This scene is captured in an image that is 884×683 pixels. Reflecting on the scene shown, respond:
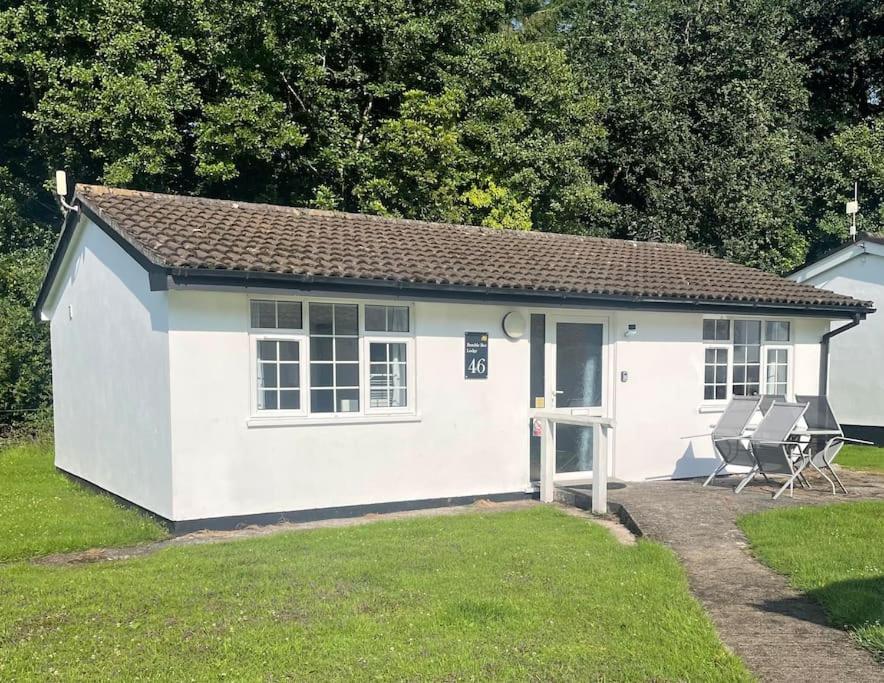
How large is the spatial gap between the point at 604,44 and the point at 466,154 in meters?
6.58

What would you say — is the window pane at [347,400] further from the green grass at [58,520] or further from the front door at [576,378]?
the front door at [576,378]

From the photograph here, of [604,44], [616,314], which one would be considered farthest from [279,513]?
[604,44]

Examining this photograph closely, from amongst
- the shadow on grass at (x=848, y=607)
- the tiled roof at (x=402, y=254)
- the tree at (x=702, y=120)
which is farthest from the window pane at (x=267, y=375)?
the tree at (x=702, y=120)

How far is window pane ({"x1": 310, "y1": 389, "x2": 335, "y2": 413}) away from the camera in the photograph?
367 inches

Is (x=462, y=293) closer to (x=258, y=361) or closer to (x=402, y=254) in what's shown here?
(x=402, y=254)

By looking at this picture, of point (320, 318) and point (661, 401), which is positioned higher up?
point (320, 318)

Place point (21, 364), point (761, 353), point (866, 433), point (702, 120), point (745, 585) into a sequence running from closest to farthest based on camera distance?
point (745, 585) < point (761, 353) < point (21, 364) < point (866, 433) < point (702, 120)

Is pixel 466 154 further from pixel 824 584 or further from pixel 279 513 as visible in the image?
pixel 824 584

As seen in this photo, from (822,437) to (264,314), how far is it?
7.42m

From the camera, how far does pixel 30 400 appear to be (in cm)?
1712

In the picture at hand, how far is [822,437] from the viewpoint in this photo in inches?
428

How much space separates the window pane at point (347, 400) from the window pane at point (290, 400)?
474 mm

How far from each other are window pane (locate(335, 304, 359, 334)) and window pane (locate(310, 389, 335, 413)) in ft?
2.34

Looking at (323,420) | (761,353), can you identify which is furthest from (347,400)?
(761,353)
